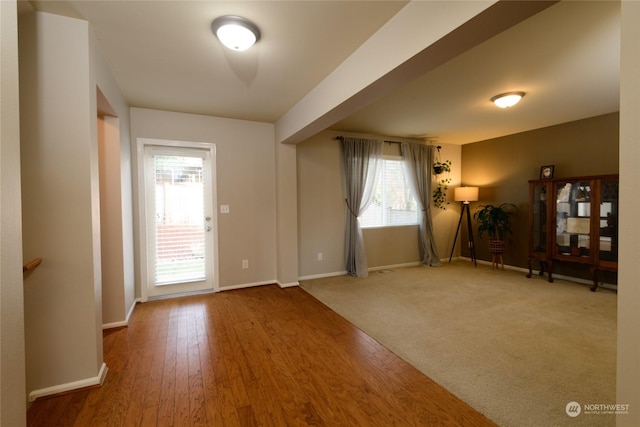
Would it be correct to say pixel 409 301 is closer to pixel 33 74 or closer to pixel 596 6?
pixel 596 6

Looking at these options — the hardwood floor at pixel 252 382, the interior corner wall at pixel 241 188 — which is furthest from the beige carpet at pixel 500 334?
the interior corner wall at pixel 241 188

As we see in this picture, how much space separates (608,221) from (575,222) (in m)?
0.37

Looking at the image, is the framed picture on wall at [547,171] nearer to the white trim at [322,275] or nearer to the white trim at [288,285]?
the white trim at [322,275]

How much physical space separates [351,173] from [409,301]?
7.40 feet

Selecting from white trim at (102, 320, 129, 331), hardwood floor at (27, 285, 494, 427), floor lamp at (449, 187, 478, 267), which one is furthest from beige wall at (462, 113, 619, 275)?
white trim at (102, 320, 129, 331)

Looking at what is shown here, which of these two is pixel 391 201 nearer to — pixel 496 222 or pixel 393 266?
pixel 393 266

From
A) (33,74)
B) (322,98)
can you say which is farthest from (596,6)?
(33,74)

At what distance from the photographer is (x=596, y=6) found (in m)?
1.84

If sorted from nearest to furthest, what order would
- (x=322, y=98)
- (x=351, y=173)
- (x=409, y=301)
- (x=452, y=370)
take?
(x=452, y=370)
(x=322, y=98)
(x=409, y=301)
(x=351, y=173)

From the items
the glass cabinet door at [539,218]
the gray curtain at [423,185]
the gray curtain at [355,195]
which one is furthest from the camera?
the gray curtain at [423,185]

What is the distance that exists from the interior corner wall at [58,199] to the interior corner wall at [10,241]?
0.65 metres

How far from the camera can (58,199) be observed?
1.86 m

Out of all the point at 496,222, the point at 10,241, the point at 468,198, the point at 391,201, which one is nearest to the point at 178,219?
the point at 10,241

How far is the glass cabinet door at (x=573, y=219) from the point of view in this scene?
4.04 meters
